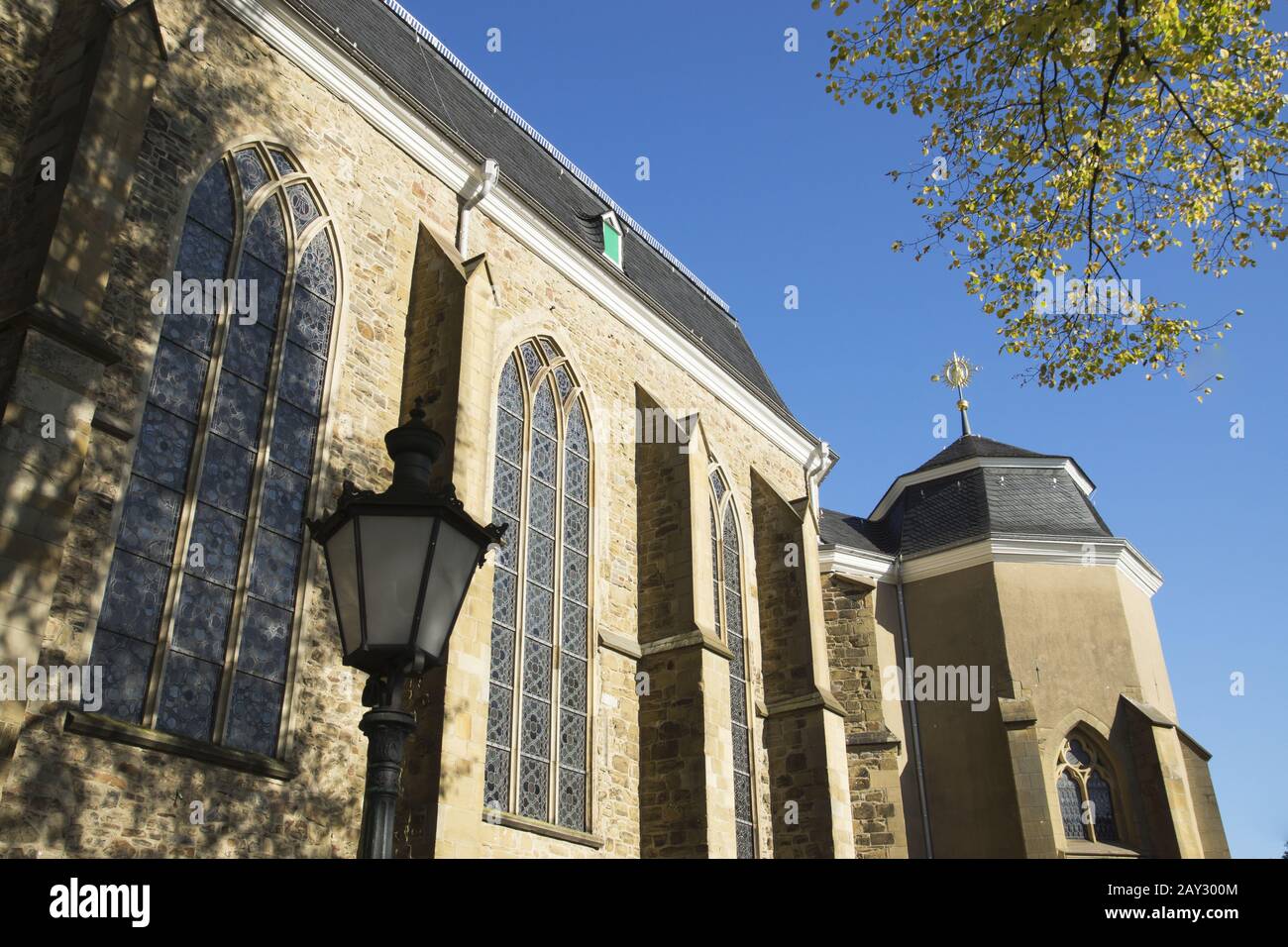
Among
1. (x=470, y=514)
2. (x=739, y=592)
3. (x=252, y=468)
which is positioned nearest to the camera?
(x=470, y=514)

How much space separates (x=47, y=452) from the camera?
773 cm

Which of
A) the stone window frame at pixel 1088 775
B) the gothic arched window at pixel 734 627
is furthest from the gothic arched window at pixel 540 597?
the stone window frame at pixel 1088 775

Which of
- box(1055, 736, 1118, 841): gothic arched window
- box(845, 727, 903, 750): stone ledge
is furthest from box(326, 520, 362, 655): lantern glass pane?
box(1055, 736, 1118, 841): gothic arched window

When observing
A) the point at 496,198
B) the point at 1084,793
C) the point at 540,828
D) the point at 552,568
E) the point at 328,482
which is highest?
the point at 496,198

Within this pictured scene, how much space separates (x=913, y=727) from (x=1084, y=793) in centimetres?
310

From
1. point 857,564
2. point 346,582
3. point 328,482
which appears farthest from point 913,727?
point 346,582

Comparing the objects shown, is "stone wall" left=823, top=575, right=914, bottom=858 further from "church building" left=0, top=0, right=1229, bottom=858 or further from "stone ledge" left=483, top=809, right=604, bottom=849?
"stone ledge" left=483, top=809, right=604, bottom=849

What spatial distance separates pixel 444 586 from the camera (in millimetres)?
4164

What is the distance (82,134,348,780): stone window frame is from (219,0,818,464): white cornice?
1339mm

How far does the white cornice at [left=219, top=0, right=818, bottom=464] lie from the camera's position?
11.9 meters

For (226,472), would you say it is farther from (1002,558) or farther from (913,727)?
(1002,558)

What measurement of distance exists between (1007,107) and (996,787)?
43.2 feet

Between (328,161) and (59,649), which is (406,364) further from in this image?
(59,649)
